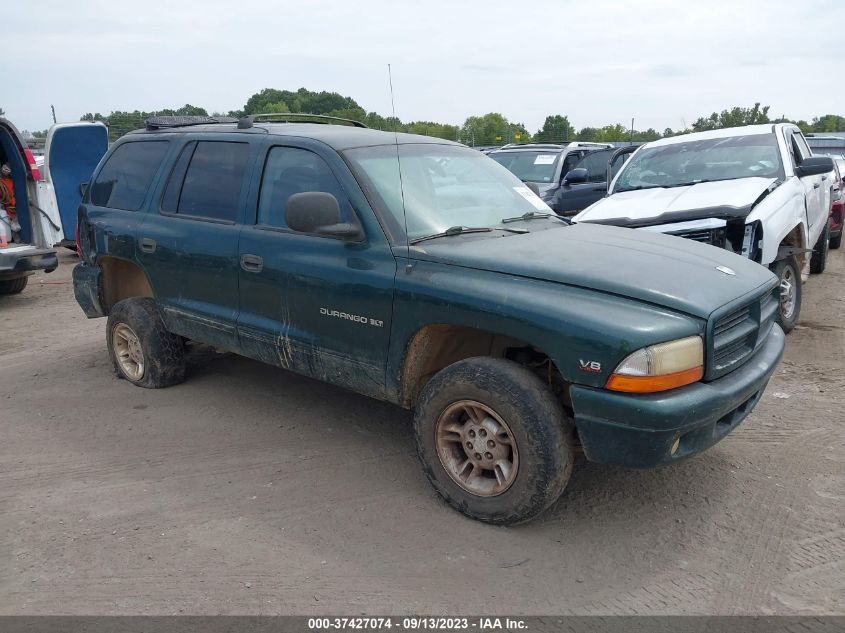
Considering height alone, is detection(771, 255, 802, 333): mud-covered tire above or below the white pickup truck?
below

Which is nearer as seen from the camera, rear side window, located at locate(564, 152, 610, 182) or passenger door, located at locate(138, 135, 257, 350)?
passenger door, located at locate(138, 135, 257, 350)

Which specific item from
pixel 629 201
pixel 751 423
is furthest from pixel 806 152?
pixel 751 423

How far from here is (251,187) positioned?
4.56 meters

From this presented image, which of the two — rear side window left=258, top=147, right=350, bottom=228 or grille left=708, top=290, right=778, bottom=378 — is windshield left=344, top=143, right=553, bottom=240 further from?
grille left=708, top=290, right=778, bottom=378

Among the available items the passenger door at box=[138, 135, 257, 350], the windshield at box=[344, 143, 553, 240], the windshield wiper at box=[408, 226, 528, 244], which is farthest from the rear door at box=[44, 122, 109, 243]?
the windshield wiper at box=[408, 226, 528, 244]

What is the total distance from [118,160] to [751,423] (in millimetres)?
4931

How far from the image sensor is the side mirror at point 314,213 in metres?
3.78

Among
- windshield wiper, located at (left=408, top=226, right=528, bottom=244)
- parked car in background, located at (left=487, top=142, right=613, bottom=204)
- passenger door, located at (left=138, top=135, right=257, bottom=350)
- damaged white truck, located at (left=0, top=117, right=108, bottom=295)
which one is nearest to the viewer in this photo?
windshield wiper, located at (left=408, top=226, right=528, bottom=244)

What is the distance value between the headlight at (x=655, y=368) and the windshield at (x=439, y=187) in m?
1.36

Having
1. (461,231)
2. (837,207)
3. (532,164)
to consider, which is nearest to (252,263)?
(461,231)

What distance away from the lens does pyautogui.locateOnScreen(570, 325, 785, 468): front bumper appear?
3.09 meters

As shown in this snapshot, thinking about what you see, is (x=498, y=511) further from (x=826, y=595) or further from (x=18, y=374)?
(x=18, y=374)

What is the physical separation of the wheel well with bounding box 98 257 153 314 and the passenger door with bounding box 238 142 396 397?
5.27 feet

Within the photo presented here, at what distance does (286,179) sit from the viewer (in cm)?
443
